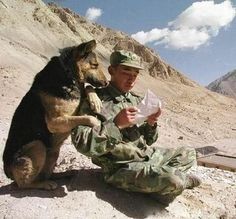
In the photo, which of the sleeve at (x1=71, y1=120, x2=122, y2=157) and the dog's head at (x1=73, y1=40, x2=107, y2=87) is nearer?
the sleeve at (x1=71, y1=120, x2=122, y2=157)

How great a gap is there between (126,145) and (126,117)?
460mm

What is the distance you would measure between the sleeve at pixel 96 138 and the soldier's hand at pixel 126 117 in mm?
57

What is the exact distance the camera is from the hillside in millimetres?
4213

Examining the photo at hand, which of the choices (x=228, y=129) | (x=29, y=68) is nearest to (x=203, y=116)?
(x=228, y=129)

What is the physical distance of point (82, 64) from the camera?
4.26 metres

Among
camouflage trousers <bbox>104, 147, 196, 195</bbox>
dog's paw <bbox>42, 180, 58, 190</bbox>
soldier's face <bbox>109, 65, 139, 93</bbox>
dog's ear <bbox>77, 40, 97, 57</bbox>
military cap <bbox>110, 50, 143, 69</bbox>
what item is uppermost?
dog's ear <bbox>77, 40, 97, 57</bbox>

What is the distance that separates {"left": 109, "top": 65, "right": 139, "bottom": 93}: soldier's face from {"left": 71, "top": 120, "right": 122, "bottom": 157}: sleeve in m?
0.49

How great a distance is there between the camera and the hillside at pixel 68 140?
13.8 ft

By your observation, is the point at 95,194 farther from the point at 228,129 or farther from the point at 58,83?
the point at 228,129

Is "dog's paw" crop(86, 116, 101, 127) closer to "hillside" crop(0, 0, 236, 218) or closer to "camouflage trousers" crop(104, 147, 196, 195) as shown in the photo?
"camouflage trousers" crop(104, 147, 196, 195)

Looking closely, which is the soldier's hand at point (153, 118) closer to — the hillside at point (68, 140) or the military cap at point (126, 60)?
the military cap at point (126, 60)

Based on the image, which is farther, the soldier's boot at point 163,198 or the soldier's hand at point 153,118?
the soldier's boot at point 163,198

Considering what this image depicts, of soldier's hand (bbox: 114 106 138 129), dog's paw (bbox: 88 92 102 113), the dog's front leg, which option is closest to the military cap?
dog's paw (bbox: 88 92 102 113)

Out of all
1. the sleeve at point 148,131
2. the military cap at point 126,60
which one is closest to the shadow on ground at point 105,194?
the sleeve at point 148,131
